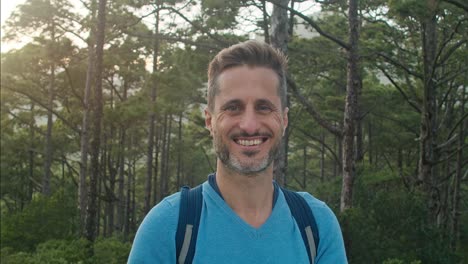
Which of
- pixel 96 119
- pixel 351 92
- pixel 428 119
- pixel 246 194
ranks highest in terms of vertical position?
pixel 351 92

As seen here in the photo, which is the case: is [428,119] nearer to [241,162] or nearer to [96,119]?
[96,119]

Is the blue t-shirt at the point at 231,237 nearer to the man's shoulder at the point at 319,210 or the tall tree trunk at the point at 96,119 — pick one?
the man's shoulder at the point at 319,210

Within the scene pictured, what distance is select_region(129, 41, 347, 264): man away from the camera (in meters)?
1.73

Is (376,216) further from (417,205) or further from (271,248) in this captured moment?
(271,248)

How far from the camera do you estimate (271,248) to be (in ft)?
5.64

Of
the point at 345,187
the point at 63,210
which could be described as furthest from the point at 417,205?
the point at 63,210

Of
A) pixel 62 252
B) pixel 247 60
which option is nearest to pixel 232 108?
pixel 247 60

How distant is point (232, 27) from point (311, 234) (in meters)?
14.7

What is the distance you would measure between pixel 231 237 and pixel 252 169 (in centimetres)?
24

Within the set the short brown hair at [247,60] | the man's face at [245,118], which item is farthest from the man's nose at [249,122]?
the short brown hair at [247,60]

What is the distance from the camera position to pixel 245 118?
71.1 inches

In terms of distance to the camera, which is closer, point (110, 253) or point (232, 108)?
point (232, 108)

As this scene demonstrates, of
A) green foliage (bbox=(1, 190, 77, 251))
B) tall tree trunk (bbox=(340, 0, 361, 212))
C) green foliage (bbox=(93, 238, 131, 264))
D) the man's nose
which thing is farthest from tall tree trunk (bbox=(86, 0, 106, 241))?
the man's nose

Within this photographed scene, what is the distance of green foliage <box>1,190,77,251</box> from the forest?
3 cm
